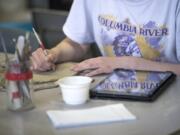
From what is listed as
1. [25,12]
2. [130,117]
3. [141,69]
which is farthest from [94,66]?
[25,12]

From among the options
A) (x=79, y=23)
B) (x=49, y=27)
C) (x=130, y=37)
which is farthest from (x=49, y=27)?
(x=130, y=37)

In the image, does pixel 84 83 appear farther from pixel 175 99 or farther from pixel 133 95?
pixel 175 99

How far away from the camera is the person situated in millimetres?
1619

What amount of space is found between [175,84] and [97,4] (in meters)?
0.60

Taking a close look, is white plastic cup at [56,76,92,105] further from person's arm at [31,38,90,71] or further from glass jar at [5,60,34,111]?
person's arm at [31,38,90,71]

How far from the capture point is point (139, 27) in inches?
69.1

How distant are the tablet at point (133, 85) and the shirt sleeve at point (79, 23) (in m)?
0.45

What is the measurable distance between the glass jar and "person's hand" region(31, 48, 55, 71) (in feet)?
1.33

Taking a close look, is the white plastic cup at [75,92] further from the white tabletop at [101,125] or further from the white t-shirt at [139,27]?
the white t-shirt at [139,27]

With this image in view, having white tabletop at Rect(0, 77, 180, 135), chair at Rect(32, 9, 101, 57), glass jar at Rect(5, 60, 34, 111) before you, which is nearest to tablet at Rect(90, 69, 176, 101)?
white tabletop at Rect(0, 77, 180, 135)

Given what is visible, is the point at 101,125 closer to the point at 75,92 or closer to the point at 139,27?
the point at 75,92

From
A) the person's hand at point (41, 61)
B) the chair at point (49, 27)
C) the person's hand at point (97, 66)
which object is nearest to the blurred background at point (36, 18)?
the chair at point (49, 27)

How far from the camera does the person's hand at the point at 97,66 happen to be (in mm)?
1592

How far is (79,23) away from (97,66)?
0.41m
